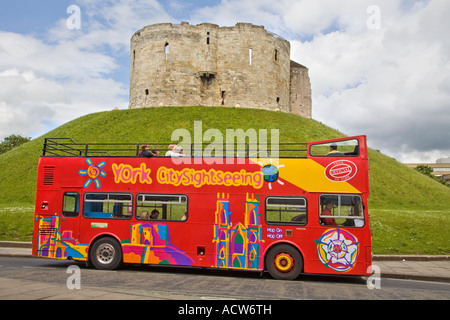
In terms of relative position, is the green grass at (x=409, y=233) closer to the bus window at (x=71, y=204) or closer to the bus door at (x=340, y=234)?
the bus door at (x=340, y=234)

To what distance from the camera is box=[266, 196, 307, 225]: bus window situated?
10.9 m

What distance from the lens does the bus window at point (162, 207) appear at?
11492mm

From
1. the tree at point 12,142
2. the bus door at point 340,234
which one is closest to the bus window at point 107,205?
the bus door at point 340,234

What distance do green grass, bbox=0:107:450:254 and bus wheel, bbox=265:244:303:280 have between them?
608 centimetres

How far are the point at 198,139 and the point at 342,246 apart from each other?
88.9 ft

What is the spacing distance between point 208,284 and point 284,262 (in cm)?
247

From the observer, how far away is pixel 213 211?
11297mm

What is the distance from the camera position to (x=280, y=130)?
39812 millimetres

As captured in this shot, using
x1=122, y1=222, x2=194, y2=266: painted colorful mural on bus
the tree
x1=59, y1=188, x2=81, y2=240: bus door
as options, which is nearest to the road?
x1=122, y1=222, x2=194, y2=266: painted colorful mural on bus

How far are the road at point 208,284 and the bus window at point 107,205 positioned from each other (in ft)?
5.58

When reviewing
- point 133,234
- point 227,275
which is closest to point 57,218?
point 133,234

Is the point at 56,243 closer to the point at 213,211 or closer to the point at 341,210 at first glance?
the point at 213,211

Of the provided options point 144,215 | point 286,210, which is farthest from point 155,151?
point 286,210
